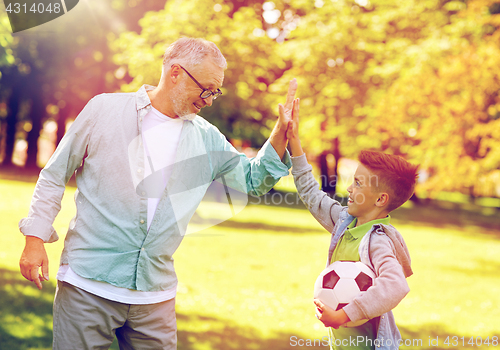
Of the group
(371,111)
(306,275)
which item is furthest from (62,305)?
(371,111)

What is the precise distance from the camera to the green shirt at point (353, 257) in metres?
2.57

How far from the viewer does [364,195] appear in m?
2.63

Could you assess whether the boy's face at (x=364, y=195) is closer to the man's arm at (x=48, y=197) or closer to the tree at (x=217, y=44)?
the man's arm at (x=48, y=197)

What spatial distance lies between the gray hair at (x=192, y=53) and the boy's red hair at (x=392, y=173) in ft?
3.39

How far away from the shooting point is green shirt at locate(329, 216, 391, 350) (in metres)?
2.57

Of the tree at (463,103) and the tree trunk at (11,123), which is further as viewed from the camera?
the tree trunk at (11,123)

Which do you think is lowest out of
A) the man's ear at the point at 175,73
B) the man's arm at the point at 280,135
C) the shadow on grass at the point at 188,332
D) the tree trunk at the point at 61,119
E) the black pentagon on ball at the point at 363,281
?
the tree trunk at the point at 61,119

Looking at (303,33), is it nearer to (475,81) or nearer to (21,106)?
(475,81)

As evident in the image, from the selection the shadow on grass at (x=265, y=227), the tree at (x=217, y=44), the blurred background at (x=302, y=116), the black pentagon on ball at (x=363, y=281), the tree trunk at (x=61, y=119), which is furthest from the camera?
the tree trunk at (x=61, y=119)

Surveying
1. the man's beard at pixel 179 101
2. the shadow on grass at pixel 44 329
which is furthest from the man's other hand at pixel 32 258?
the shadow on grass at pixel 44 329

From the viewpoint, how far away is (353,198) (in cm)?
265

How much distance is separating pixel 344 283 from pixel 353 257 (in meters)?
0.21

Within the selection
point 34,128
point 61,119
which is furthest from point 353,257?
point 34,128

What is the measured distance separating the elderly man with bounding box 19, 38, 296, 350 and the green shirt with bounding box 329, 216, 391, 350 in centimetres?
55
